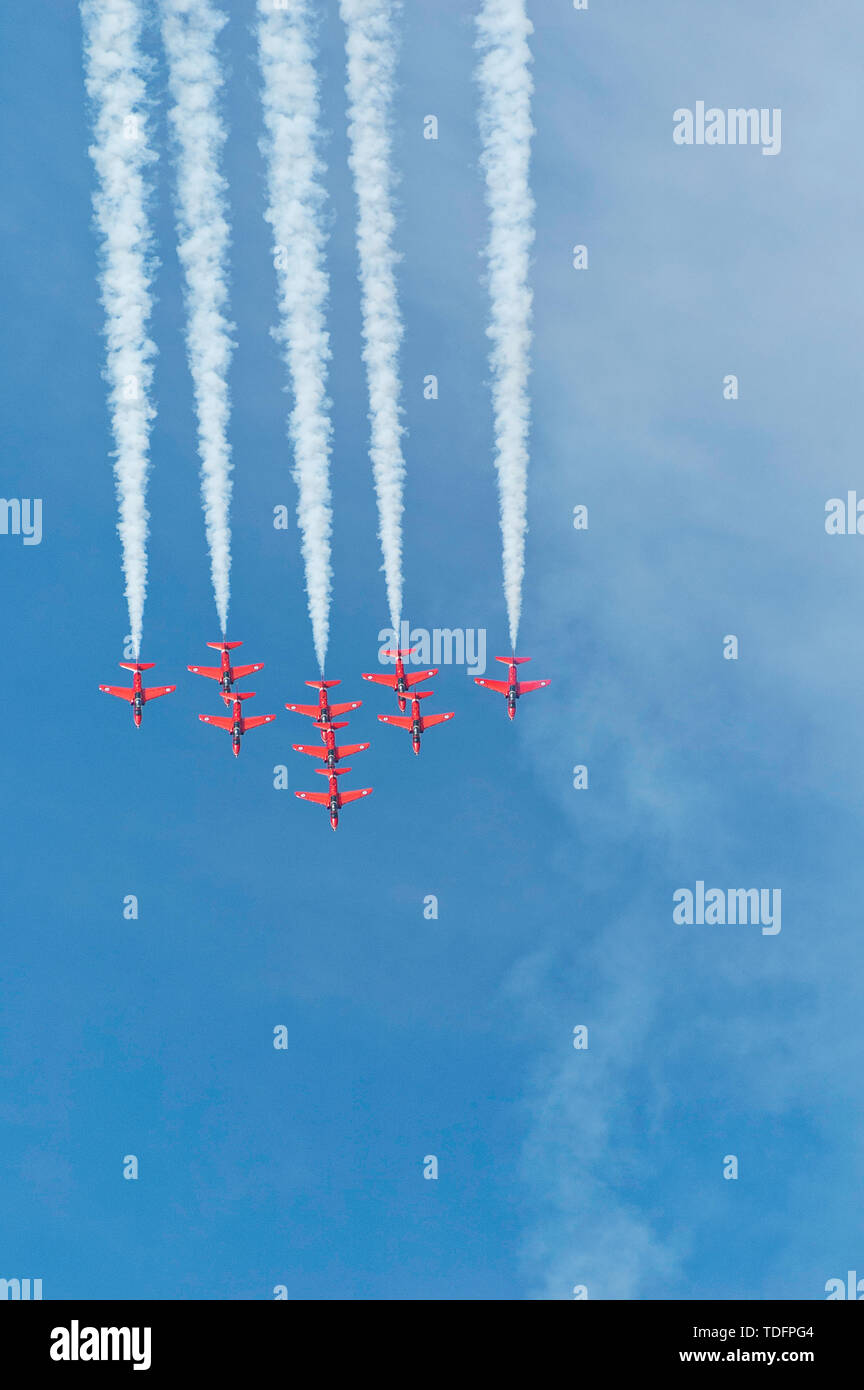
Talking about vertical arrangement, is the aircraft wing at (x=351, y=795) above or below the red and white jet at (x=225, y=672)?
below

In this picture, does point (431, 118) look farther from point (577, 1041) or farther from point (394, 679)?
point (577, 1041)

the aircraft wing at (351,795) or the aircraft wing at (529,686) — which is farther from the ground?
the aircraft wing at (529,686)

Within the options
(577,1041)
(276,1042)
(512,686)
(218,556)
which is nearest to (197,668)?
(218,556)

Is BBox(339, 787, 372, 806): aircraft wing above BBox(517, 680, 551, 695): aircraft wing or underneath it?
underneath

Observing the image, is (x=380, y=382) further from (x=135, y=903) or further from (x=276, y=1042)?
(x=276, y=1042)

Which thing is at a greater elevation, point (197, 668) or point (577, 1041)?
point (197, 668)

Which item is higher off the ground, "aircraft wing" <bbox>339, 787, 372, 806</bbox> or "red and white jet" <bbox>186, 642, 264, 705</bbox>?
"red and white jet" <bbox>186, 642, 264, 705</bbox>
